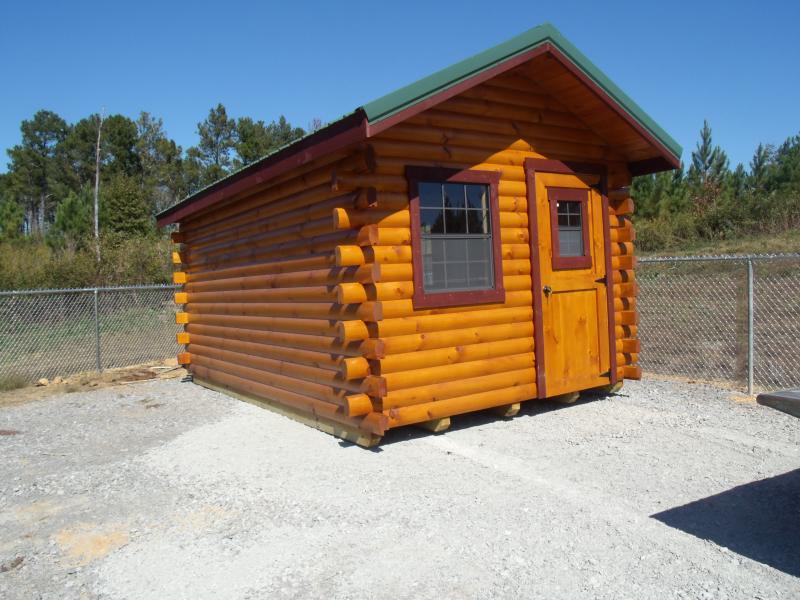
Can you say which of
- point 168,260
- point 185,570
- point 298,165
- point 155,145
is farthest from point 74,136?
point 185,570

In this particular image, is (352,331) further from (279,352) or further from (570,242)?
(570,242)

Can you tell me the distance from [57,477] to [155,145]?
35.9 m

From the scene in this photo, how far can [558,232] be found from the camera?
6770 millimetres

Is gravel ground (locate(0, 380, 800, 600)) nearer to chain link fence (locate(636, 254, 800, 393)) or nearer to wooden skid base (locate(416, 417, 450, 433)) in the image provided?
wooden skid base (locate(416, 417, 450, 433))

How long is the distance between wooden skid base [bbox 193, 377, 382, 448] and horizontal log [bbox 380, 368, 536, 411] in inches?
14.5

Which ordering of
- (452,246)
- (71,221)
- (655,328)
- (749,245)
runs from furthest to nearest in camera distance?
(71,221) → (749,245) → (655,328) → (452,246)

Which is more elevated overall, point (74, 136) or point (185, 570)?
point (74, 136)

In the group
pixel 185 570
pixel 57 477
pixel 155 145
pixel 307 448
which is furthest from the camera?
pixel 155 145

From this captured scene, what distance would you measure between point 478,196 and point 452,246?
1.99 feet

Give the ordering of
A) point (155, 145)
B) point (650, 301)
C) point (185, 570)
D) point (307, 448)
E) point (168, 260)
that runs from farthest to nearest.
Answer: point (155, 145) < point (168, 260) < point (650, 301) < point (307, 448) < point (185, 570)

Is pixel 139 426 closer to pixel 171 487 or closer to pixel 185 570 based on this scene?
pixel 171 487

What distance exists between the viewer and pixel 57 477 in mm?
5441

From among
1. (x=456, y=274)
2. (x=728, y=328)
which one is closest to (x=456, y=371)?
(x=456, y=274)

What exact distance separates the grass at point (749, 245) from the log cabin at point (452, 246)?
34.5ft
